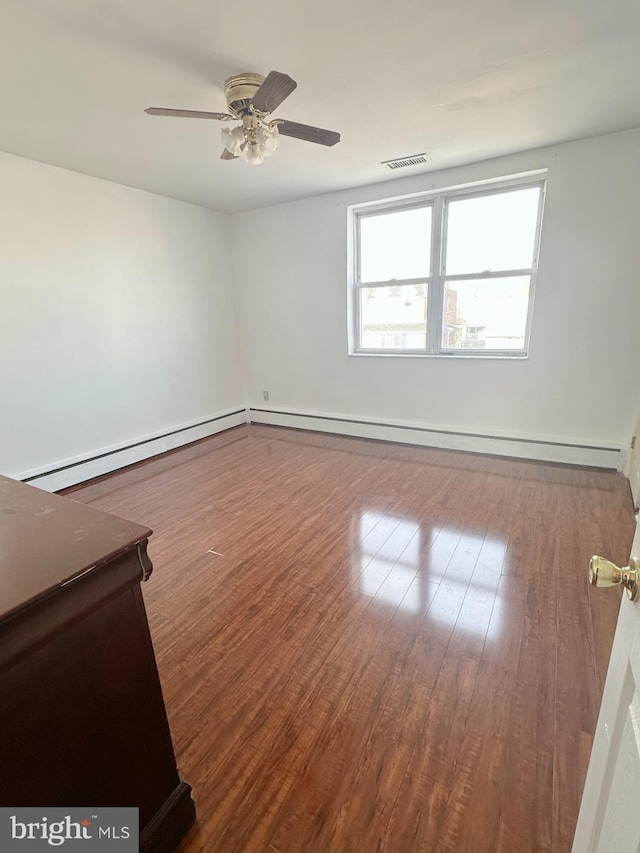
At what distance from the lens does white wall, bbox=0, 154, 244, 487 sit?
298cm

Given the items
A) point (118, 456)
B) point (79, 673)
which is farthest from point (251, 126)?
point (118, 456)

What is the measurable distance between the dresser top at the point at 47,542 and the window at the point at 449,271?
11.6 feet

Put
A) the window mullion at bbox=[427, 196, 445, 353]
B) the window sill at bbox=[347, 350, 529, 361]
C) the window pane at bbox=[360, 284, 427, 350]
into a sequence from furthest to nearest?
the window pane at bbox=[360, 284, 427, 350] → the window mullion at bbox=[427, 196, 445, 353] → the window sill at bbox=[347, 350, 529, 361]

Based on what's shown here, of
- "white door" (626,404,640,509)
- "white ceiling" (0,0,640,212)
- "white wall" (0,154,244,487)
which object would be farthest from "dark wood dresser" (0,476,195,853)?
"white door" (626,404,640,509)

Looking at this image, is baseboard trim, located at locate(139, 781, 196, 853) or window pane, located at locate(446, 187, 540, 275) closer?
baseboard trim, located at locate(139, 781, 196, 853)

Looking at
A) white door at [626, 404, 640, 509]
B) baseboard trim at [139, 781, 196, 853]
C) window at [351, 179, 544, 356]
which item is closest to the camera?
baseboard trim at [139, 781, 196, 853]

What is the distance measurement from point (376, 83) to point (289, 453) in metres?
2.97

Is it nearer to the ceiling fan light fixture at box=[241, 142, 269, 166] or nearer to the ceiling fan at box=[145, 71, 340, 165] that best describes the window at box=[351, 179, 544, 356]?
the ceiling fan at box=[145, 71, 340, 165]

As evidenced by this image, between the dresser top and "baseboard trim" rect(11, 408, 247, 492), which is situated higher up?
the dresser top

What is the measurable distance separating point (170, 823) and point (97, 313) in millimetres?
3564

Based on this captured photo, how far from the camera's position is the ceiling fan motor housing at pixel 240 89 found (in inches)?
75.9

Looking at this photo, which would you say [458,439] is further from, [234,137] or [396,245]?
[234,137]

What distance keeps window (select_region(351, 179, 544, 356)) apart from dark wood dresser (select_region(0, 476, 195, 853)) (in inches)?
140

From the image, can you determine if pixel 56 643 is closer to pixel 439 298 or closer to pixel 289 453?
pixel 289 453
